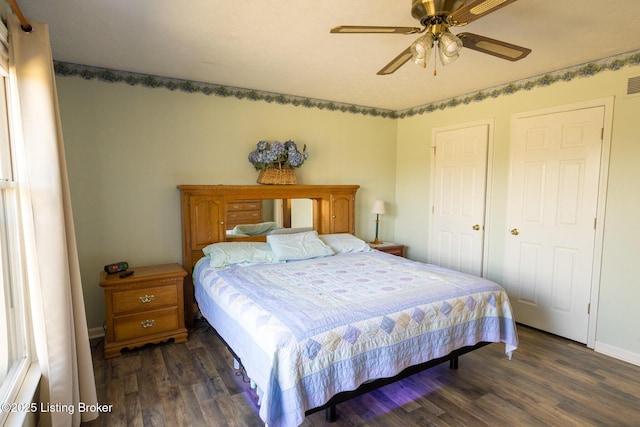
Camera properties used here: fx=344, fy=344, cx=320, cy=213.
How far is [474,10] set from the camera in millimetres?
1535

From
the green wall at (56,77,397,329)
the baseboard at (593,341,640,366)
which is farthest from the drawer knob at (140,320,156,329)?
the baseboard at (593,341,640,366)

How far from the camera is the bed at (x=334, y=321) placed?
1.70 metres

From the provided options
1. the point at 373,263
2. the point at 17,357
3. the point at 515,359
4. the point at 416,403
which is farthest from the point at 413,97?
the point at 17,357

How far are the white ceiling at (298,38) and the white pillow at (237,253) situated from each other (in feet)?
5.32

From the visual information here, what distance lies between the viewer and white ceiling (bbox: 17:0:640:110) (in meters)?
2.04

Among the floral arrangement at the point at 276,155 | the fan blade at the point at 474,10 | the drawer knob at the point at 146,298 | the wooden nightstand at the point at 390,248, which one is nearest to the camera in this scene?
the fan blade at the point at 474,10

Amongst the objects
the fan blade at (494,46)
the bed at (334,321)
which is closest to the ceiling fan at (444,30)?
the fan blade at (494,46)

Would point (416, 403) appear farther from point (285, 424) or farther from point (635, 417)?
point (635, 417)

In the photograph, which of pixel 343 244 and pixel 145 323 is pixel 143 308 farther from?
pixel 343 244

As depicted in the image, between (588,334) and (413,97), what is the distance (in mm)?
2933

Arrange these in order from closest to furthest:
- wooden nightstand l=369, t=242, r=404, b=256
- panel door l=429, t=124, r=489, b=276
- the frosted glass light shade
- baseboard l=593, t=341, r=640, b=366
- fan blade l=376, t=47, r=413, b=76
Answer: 1. the frosted glass light shade
2. fan blade l=376, t=47, r=413, b=76
3. baseboard l=593, t=341, r=640, b=366
4. panel door l=429, t=124, r=489, b=276
5. wooden nightstand l=369, t=242, r=404, b=256

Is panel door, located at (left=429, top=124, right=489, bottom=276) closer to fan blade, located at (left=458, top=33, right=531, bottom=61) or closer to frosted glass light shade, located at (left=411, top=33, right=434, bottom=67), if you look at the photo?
fan blade, located at (left=458, top=33, right=531, bottom=61)

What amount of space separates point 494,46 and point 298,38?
1279 mm

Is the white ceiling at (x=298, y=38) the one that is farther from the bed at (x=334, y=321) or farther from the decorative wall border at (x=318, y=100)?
the bed at (x=334, y=321)
